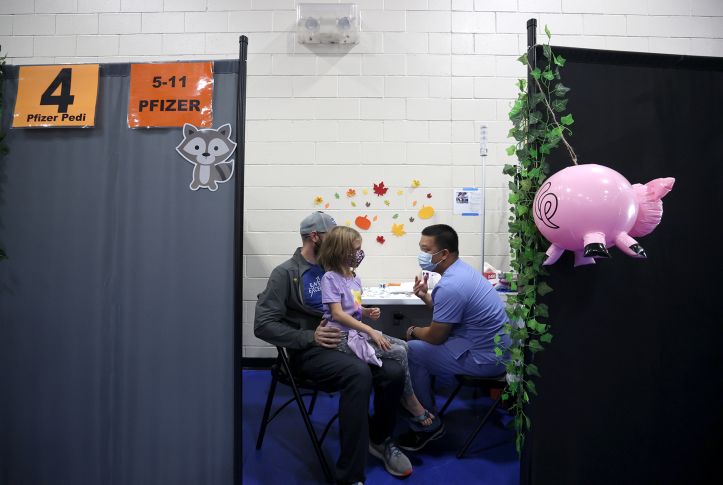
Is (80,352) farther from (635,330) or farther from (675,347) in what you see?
(675,347)

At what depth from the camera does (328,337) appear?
189cm

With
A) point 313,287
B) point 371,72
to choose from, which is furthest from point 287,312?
point 371,72

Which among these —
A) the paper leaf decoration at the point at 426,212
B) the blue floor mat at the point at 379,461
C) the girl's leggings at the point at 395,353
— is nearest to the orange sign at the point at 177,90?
the girl's leggings at the point at 395,353

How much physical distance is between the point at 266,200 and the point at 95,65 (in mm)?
1884

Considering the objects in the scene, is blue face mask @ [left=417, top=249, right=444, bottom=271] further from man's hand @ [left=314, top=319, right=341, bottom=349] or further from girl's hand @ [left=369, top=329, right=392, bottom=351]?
man's hand @ [left=314, top=319, right=341, bottom=349]

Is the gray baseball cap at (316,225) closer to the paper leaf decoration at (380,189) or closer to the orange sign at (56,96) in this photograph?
the orange sign at (56,96)

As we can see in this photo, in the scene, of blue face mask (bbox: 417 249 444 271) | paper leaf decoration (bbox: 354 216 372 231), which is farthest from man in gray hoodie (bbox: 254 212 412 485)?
→ paper leaf decoration (bbox: 354 216 372 231)

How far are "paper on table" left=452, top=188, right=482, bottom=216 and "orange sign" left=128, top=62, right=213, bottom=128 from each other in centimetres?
229

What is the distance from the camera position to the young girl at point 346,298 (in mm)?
1888

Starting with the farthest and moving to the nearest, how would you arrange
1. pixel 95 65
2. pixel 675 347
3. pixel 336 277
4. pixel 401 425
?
pixel 401 425 → pixel 336 277 → pixel 675 347 → pixel 95 65

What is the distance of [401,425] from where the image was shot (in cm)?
245

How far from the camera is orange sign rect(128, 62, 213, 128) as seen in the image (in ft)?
4.94

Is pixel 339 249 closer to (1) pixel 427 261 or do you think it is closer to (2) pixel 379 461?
(1) pixel 427 261

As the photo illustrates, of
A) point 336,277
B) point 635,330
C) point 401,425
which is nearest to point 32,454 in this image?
point 336,277
